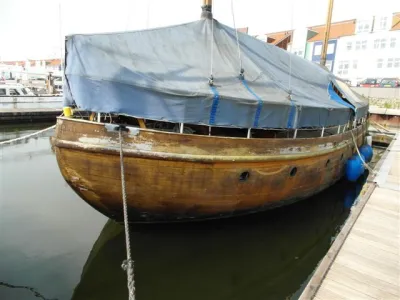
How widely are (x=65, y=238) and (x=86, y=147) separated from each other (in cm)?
237

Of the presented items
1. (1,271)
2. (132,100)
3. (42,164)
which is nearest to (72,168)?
(132,100)

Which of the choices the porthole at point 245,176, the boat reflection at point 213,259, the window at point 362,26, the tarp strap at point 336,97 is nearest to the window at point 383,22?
the window at point 362,26

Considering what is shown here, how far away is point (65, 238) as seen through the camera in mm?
6117

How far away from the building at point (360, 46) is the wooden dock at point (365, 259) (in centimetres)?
3025

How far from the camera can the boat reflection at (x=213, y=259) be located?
4871 millimetres

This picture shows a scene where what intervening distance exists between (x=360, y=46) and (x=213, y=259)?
129 feet

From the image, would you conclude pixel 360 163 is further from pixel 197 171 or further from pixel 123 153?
pixel 123 153

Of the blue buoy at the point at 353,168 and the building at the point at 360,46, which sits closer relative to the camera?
the blue buoy at the point at 353,168

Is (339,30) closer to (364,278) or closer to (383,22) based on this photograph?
(383,22)

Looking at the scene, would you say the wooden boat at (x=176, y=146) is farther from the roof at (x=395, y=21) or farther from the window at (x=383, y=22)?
the window at (x=383, y=22)

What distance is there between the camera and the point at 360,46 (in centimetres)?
3669

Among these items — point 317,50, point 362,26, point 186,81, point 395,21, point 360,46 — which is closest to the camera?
point 186,81

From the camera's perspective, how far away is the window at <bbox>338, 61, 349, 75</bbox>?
126 feet

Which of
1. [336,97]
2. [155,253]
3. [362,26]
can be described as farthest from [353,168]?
[362,26]
